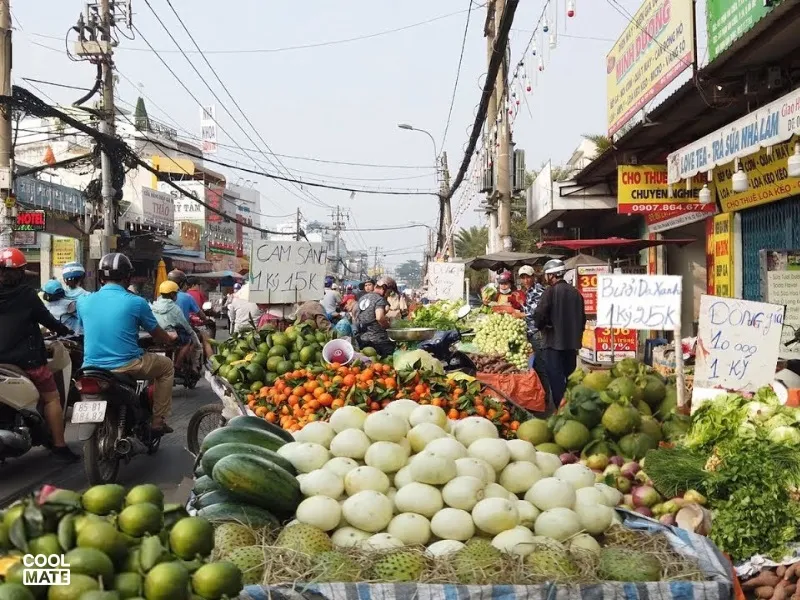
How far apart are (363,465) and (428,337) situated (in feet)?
18.0

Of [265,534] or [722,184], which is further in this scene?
[722,184]

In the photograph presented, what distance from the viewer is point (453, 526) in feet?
11.2

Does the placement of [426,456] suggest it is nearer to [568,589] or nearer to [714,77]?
[568,589]

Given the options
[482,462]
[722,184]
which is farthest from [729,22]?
[482,462]

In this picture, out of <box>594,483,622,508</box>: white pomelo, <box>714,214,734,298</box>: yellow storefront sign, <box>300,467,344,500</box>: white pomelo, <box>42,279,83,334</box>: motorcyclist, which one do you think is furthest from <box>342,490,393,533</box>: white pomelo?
<box>714,214,734,298</box>: yellow storefront sign

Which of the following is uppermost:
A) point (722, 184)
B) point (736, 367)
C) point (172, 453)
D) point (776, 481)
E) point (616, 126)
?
point (616, 126)

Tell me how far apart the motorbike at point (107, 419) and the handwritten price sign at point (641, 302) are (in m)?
4.03

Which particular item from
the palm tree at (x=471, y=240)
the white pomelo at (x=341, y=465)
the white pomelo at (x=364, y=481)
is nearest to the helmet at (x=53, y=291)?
the white pomelo at (x=341, y=465)

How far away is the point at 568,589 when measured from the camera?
295 cm

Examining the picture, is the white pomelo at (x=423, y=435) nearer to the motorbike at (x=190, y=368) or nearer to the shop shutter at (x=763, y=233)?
the motorbike at (x=190, y=368)

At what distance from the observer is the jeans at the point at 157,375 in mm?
6815

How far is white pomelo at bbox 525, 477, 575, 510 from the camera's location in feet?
11.9

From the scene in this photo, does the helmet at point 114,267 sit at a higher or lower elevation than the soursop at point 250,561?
higher

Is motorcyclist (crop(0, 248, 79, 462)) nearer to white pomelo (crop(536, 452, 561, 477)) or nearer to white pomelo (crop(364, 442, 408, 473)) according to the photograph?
white pomelo (crop(364, 442, 408, 473))
